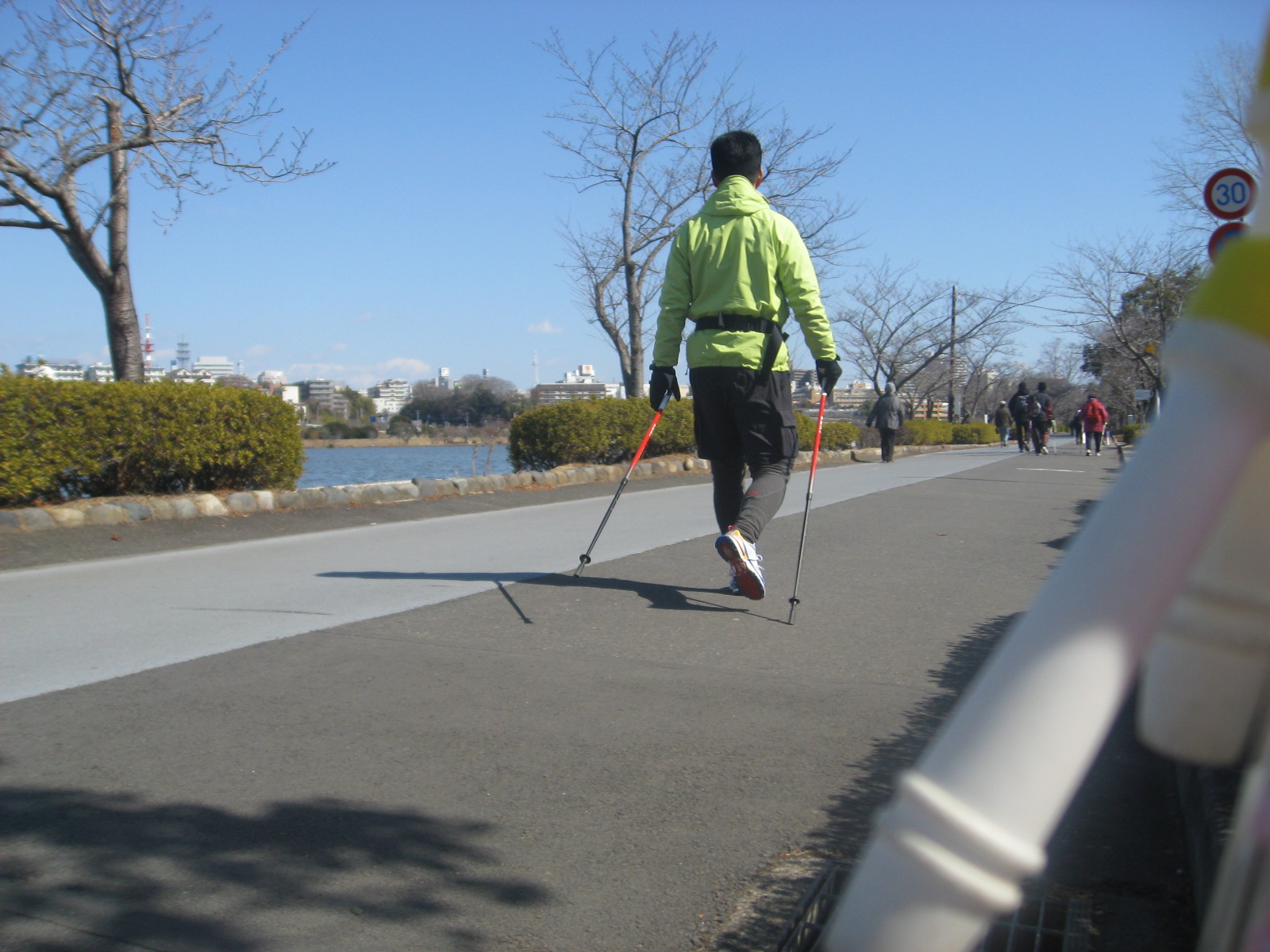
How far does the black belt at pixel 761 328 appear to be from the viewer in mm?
5184

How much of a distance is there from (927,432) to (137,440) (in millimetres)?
31451

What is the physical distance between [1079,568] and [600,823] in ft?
7.37

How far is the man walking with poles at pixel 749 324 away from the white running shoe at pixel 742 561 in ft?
0.03

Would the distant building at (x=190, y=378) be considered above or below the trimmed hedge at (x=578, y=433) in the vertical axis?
above

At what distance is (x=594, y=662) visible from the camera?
422cm

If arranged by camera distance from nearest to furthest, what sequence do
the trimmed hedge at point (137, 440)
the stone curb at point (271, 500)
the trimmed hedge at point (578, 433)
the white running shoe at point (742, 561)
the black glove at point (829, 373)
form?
the white running shoe at point (742, 561)
the black glove at point (829, 373)
the stone curb at point (271, 500)
the trimmed hedge at point (137, 440)
the trimmed hedge at point (578, 433)

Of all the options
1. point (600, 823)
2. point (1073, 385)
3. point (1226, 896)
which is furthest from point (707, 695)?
point (1073, 385)

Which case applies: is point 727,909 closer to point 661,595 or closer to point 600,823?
point 600,823

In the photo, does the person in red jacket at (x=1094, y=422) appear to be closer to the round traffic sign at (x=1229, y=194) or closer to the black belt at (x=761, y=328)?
the round traffic sign at (x=1229, y=194)

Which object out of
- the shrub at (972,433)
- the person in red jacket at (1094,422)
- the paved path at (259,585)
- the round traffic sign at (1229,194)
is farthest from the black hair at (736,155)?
the shrub at (972,433)

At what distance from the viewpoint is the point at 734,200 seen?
17.2ft

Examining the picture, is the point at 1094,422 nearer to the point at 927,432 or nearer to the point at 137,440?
the point at 927,432

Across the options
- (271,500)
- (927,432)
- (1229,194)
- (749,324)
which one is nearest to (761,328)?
(749,324)

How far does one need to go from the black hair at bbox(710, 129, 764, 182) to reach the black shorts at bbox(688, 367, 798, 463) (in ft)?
3.58
